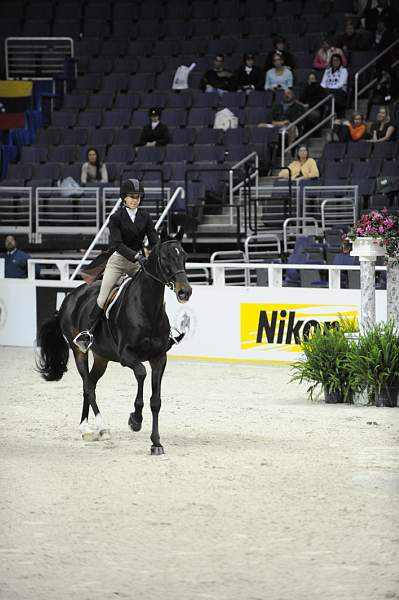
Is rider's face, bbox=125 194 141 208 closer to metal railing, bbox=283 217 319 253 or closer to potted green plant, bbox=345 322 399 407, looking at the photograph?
potted green plant, bbox=345 322 399 407

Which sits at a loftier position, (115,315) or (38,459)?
(115,315)

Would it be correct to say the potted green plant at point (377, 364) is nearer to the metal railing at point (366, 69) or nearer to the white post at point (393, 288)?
the white post at point (393, 288)

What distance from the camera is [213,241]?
22281mm

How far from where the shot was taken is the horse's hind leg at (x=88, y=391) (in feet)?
37.8

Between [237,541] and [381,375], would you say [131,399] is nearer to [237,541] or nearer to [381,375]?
[381,375]

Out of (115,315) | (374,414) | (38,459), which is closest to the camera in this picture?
(38,459)

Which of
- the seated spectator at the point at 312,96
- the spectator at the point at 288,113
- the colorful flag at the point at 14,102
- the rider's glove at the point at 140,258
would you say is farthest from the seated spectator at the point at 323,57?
the rider's glove at the point at 140,258

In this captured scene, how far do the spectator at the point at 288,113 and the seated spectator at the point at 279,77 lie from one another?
953 mm

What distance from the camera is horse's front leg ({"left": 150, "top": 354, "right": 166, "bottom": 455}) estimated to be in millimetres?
10633

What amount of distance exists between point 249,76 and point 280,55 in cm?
93

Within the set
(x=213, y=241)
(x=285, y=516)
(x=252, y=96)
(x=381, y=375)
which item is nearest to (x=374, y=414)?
(x=381, y=375)

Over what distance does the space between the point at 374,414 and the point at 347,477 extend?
141 inches

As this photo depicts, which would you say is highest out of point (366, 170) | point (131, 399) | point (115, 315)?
point (366, 170)

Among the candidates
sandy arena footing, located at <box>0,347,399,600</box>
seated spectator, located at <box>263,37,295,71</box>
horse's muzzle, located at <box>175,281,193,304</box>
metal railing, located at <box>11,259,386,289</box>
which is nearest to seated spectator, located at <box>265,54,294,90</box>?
seated spectator, located at <box>263,37,295,71</box>
